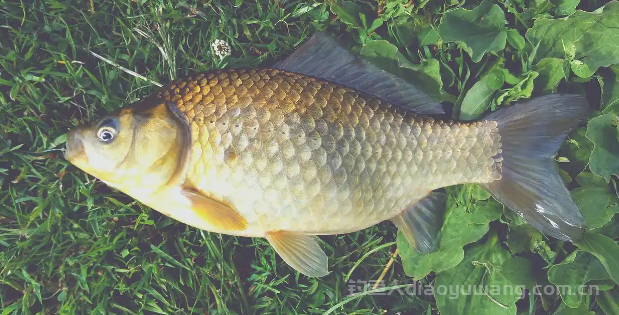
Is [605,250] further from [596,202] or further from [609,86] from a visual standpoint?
[609,86]

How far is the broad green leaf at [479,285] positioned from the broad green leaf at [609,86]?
0.73 meters

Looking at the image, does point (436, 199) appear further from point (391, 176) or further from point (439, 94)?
point (439, 94)

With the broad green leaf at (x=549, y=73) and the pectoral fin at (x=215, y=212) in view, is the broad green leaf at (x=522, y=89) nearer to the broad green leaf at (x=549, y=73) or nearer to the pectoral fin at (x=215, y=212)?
the broad green leaf at (x=549, y=73)

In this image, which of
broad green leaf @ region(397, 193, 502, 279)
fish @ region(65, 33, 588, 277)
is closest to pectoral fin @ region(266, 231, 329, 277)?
fish @ region(65, 33, 588, 277)

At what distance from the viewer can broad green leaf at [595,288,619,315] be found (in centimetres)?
219

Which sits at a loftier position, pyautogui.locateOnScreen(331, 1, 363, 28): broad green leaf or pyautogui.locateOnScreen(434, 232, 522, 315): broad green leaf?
pyautogui.locateOnScreen(331, 1, 363, 28): broad green leaf

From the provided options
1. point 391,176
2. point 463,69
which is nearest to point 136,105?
point 391,176

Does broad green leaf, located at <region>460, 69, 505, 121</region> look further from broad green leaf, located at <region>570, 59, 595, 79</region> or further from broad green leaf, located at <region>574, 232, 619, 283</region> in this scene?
Result: broad green leaf, located at <region>574, 232, 619, 283</region>

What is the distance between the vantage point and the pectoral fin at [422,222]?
217 cm

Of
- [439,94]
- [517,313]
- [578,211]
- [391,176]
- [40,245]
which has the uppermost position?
[439,94]

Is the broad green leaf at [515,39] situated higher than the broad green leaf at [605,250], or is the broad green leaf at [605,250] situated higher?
the broad green leaf at [515,39]

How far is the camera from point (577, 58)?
2145mm

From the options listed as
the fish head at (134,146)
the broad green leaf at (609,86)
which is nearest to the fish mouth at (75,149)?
the fish head at (134,146)

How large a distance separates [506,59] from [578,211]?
71 centimetres
